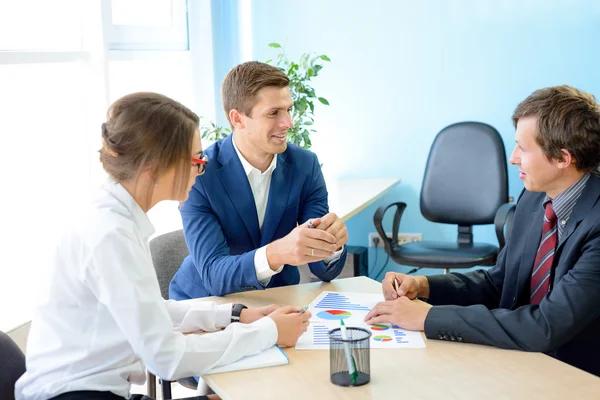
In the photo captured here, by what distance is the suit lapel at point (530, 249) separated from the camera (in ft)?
6.50

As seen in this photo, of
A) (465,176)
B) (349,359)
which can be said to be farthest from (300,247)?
(465,176)

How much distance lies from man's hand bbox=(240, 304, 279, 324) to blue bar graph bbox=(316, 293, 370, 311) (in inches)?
7.5

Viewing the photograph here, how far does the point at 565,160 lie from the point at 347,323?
0.74m

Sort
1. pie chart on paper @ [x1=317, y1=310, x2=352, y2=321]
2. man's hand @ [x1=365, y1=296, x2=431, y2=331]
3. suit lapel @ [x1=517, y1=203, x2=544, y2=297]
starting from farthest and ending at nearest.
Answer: suit lapel @ [x1=517, y1=203, x2=544, y2=297]
pie chart on paper @ [x1=317, y1=310, x2=352, y2=321]
man's hand @ [x1=365, y1=296, x2=431, y2=331]

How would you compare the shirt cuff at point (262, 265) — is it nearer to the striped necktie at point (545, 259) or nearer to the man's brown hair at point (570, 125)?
the striped necktie at point (545, 259)

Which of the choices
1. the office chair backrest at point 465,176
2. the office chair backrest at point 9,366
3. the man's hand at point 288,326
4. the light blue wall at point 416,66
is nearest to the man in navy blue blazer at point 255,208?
the man's hand at point 288,326

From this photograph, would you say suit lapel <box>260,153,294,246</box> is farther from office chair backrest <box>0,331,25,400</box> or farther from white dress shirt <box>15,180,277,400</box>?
office chair backrest <box>0,331,25,400</box>

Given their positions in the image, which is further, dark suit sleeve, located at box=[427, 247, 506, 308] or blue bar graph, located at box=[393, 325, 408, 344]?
dark suit sleeve, located at box=[427, 247, 506, 308]

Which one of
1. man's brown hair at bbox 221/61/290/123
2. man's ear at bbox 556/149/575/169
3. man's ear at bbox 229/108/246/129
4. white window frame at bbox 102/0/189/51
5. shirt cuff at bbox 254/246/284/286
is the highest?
white window frame at bbox 102/0/189/51

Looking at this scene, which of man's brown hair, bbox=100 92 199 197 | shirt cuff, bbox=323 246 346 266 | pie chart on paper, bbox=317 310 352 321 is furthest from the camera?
shirt cuff, bbox=323 246 346 266

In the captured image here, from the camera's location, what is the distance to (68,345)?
4.75ft

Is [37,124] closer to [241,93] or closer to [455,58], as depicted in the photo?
[241,93]

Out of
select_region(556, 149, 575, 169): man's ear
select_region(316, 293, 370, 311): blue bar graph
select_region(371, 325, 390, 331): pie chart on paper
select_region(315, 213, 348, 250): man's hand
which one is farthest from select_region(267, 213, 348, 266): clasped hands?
select_region(556, 149, 575, 169): man's ear

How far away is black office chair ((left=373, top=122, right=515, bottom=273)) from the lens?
3828 mm
